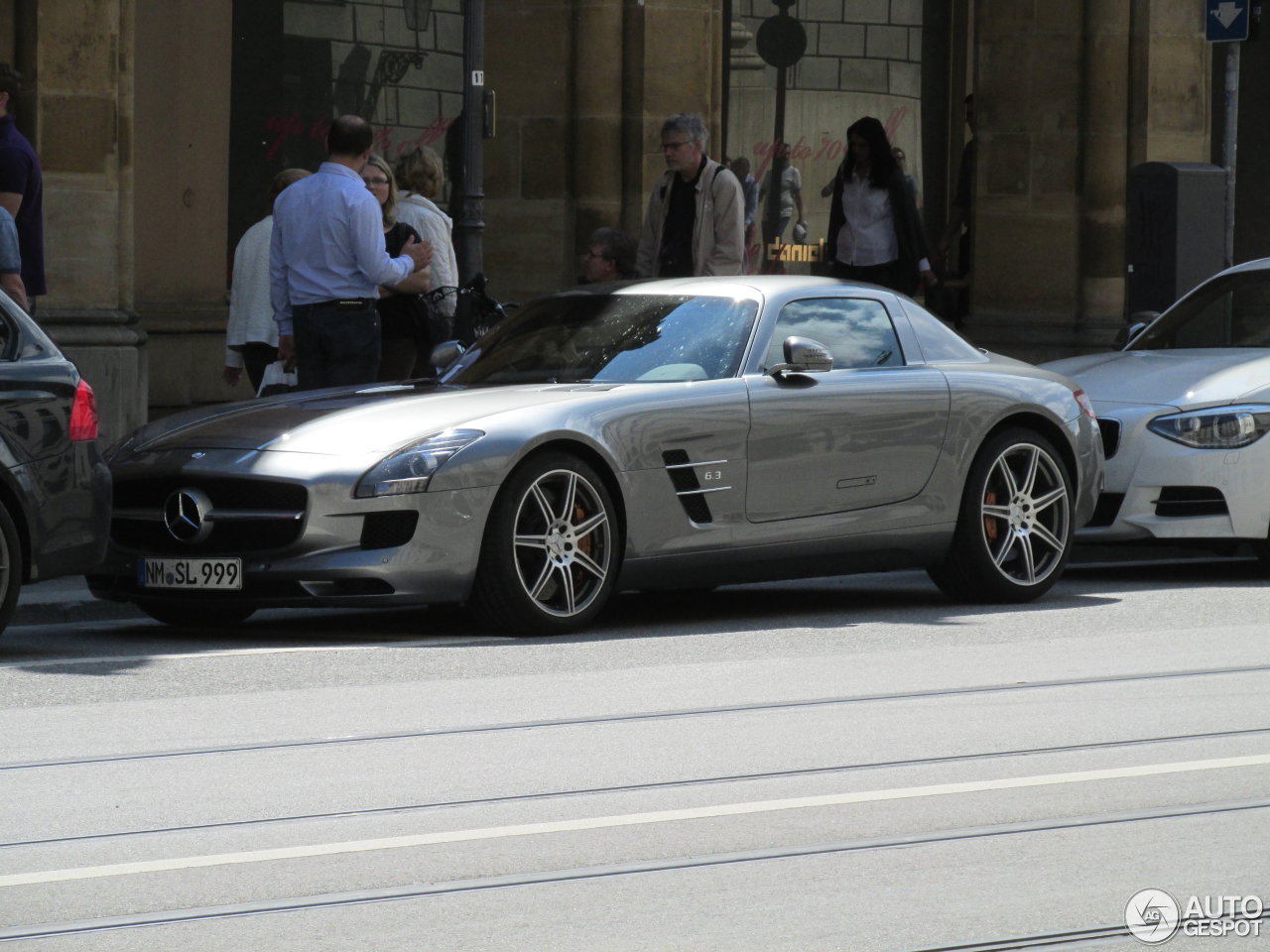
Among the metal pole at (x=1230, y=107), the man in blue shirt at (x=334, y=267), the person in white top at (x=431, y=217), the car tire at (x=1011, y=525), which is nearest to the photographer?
the car tire at (x=1011, y=525)

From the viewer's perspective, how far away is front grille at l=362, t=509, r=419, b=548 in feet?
29.0

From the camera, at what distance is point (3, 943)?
15.4 feet

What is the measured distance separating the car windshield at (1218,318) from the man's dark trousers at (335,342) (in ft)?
13.2

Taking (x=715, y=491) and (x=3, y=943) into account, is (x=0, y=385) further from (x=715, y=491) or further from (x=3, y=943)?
(x=3, y=943)

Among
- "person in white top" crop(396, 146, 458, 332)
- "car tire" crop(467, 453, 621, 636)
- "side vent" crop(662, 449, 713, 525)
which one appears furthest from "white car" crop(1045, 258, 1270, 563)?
"person in white top" crop(396, 146, 458, 332)

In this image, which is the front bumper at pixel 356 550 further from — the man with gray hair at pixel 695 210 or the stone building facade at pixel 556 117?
the stone building facade at pixel 556 117

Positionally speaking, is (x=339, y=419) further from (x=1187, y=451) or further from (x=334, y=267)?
(x=1187, y=451)

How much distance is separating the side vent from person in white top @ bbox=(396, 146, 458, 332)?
12.0 ft

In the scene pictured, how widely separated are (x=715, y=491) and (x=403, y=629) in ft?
4.25

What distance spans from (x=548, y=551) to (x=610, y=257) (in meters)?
4.26

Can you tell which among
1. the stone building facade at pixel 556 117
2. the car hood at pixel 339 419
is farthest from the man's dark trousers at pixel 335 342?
the stone building facade at pixel 556 117

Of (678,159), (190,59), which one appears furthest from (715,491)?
(190,59)

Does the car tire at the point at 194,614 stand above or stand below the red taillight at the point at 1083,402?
below

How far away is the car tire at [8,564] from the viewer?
855 cm
